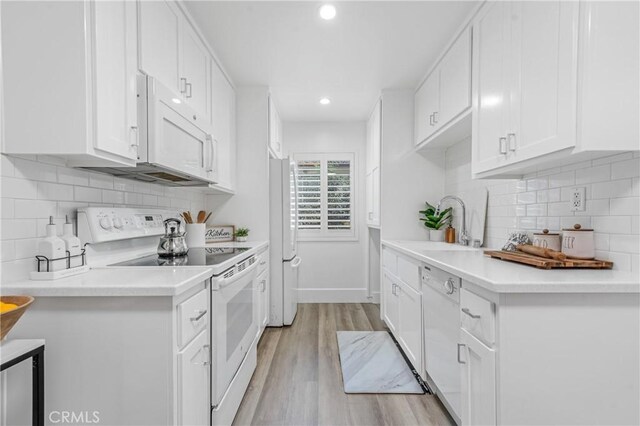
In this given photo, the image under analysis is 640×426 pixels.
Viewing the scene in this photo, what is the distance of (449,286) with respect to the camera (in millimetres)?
1656

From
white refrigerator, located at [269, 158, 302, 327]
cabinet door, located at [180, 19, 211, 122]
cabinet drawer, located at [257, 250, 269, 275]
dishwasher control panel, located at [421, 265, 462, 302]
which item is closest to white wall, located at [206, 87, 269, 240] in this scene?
white refrigerator, located at [269, 158, 302, 327]

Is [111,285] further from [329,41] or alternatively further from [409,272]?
[329,41]

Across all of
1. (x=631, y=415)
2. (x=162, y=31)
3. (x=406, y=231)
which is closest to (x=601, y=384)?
(x=631, y=415)

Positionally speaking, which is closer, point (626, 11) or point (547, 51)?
point (626, 11)

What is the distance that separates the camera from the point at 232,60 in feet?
9.02

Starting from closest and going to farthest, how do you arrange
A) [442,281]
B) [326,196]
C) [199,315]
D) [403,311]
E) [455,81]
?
[199,315]
[442,281]
[455,81]
[403,311]
[326,196]

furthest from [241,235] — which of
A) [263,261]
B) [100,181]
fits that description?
[100,181]

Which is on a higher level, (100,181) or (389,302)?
(100,181)

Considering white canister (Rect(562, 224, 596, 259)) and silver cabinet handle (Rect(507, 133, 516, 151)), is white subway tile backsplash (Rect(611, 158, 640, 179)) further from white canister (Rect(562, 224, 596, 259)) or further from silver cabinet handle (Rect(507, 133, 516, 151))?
silver cabinet handle (Rect(507, 133, 516, 151))

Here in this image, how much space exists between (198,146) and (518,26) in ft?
6.11

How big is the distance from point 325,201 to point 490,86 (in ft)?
9.13

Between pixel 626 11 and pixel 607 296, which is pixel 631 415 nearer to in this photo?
pixel 607 296

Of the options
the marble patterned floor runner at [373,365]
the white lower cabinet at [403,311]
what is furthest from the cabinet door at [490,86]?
the marble patterned floor runner at [373,365]

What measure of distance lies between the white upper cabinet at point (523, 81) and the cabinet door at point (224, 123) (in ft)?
6.16
